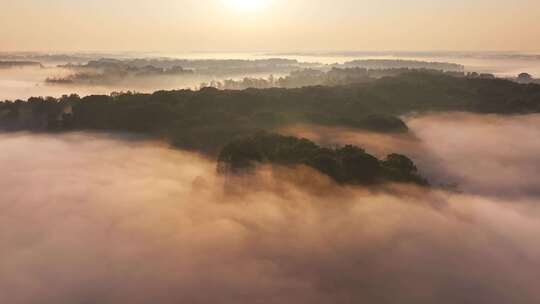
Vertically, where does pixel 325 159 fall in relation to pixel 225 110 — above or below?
below

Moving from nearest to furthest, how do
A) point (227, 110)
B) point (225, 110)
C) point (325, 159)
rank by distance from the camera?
1. point (325, 159)
2. point (225, 110)
3. point (227, 110)

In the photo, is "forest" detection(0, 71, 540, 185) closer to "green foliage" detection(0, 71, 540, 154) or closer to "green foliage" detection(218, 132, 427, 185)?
"green foliage" detection(0, 71, 540, 154)

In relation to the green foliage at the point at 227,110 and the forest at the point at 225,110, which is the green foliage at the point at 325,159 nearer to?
the forest at the point at 225,110

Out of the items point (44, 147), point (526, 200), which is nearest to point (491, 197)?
point (526, 200)

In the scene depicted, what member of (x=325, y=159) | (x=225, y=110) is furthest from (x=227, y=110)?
(x=325, y=159)

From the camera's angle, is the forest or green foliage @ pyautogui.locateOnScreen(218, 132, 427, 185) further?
the forest

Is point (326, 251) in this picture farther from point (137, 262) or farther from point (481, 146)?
point (481, 146)

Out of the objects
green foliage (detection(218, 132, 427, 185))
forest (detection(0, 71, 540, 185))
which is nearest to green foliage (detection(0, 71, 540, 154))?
forest (detection(0, 71, 540, 185))

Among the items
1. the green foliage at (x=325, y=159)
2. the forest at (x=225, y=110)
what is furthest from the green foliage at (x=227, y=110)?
the green foliage at (x=325, y=159)

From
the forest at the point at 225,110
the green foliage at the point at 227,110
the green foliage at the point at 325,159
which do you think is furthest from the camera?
the green foliage at the point at 227,110

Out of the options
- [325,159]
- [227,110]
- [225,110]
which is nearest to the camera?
[325,159]

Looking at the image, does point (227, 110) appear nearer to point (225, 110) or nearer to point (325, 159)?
point (225, 110)
